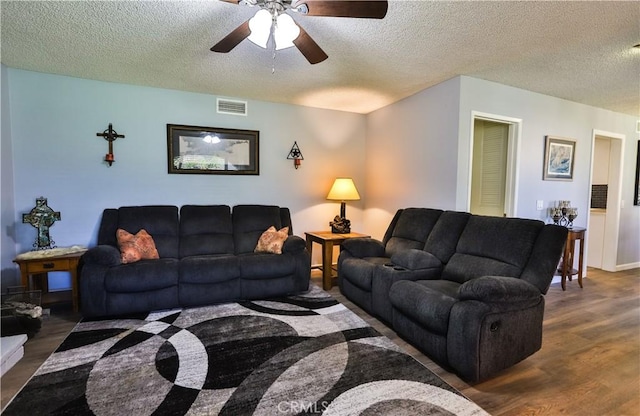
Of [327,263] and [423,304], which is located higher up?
[423,304]

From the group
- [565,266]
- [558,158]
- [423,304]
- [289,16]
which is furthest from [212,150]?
[565,266]

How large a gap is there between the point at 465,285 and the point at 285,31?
203 centimetres

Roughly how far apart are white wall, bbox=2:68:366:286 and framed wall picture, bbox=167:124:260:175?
0.26 ft

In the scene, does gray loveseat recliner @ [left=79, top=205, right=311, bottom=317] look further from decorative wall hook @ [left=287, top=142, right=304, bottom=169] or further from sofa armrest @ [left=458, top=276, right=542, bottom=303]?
sofa armrest @ [left=458, top=276, right=542, bottom=303]

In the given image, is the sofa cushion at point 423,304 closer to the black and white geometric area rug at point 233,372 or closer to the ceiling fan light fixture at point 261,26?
the black and white geometric area rug at point 233,372

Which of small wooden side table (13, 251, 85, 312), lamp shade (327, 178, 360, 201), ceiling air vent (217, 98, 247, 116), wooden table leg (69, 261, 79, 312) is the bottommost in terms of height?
wooden table leg (69, 261, 79, 312)

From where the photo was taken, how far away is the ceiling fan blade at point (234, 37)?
1911 mm

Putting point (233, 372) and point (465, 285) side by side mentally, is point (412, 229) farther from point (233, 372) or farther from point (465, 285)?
point (233, 372)

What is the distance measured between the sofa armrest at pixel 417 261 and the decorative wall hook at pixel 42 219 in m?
3.49

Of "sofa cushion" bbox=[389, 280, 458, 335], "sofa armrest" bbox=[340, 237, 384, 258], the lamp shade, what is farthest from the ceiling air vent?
"sofa cushion" bbox=[389, 280, 458, 335]

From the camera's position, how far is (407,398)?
5.59 feet

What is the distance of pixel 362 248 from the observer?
3340mm

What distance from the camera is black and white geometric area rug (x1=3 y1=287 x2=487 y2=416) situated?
1.63 meters

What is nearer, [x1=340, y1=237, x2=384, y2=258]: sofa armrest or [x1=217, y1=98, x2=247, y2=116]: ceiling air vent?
[x1=340, y1=237, x2=384, y2=258]: sofa armrest
